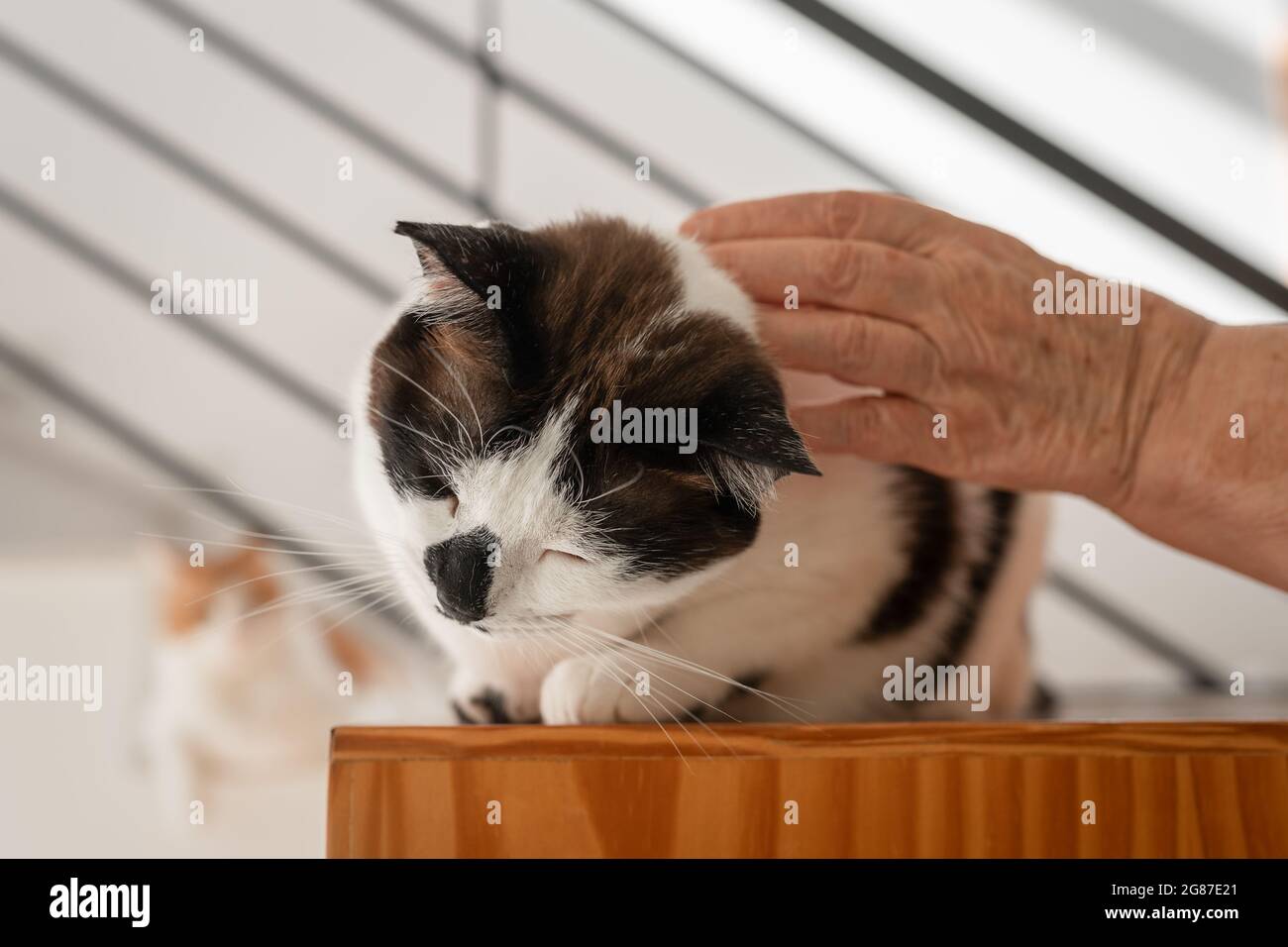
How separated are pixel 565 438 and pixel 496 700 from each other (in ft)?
1.13

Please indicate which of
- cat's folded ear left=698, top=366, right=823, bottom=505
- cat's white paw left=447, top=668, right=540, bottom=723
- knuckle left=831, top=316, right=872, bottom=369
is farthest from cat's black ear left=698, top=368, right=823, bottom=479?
cat's white paw left=447, top=668, right=540, bottom=723

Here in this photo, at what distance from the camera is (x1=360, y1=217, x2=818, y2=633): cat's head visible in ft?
2.97

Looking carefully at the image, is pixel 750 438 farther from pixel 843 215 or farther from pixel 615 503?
pixel 843 215

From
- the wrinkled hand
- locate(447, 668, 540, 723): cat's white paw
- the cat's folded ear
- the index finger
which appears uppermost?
the index finger

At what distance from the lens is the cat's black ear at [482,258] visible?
2.90 feet

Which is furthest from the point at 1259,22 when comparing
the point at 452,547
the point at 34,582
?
the point at 34,582

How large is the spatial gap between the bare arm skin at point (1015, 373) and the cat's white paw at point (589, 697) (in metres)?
0.31

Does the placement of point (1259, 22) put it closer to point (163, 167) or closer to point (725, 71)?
point (725, 71)

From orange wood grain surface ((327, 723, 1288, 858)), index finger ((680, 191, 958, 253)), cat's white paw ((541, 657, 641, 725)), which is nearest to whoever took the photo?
orange wood grain surface ((327, 723, 1288, 858))

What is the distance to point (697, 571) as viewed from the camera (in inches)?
39.0

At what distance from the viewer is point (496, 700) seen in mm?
1111

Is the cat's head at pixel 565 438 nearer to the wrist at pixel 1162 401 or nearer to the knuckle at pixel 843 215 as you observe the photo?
the knuckle at pixel 843 215

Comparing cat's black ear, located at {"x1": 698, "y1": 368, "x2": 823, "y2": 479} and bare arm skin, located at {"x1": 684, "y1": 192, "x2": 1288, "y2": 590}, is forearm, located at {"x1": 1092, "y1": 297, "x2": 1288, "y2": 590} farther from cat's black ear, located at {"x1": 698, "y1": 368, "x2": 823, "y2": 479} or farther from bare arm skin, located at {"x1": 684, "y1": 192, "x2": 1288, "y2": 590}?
cat's black ear, located at {"x1": 698, "y1": 368, "x2": 823, "y2": 479}

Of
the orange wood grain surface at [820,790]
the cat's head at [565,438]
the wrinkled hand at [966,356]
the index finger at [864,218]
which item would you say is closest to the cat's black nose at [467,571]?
the cat's head at [565,438]
